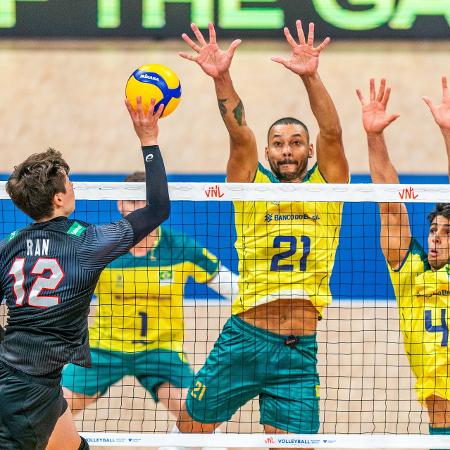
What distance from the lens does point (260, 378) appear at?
5.89m

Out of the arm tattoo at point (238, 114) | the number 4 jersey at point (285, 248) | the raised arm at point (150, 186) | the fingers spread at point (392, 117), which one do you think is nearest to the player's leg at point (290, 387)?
the number 4 jersey at point (285, 248)

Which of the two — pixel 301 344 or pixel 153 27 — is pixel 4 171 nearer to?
pixel 153 27

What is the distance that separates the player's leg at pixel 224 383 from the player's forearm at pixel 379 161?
1292 millimetres

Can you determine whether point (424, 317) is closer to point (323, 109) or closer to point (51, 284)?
point (323, 109)

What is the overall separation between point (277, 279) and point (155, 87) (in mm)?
1484

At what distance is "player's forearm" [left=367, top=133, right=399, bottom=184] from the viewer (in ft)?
19.4

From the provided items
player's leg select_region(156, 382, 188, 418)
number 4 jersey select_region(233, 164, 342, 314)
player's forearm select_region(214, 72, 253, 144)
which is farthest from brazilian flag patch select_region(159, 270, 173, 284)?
player's forearm select_region(214, 72, 253, 144)

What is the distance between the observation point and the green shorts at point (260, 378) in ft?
19.2

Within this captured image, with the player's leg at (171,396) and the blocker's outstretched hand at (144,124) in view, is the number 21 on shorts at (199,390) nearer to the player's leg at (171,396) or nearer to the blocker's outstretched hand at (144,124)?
the player's leg at (171,396)

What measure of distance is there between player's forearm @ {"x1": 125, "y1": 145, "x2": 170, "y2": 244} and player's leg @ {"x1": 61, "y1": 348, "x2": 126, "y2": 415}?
2594 millimetres

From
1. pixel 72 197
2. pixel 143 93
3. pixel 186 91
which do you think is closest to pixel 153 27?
pixel 186 91

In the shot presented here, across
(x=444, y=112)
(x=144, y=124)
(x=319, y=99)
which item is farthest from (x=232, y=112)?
(x=444, y=112)

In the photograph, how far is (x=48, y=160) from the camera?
178 inches

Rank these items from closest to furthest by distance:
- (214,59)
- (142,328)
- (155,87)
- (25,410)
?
1. (25,410)
2. (155,87)
3. (214,59)
4. (142,328)
